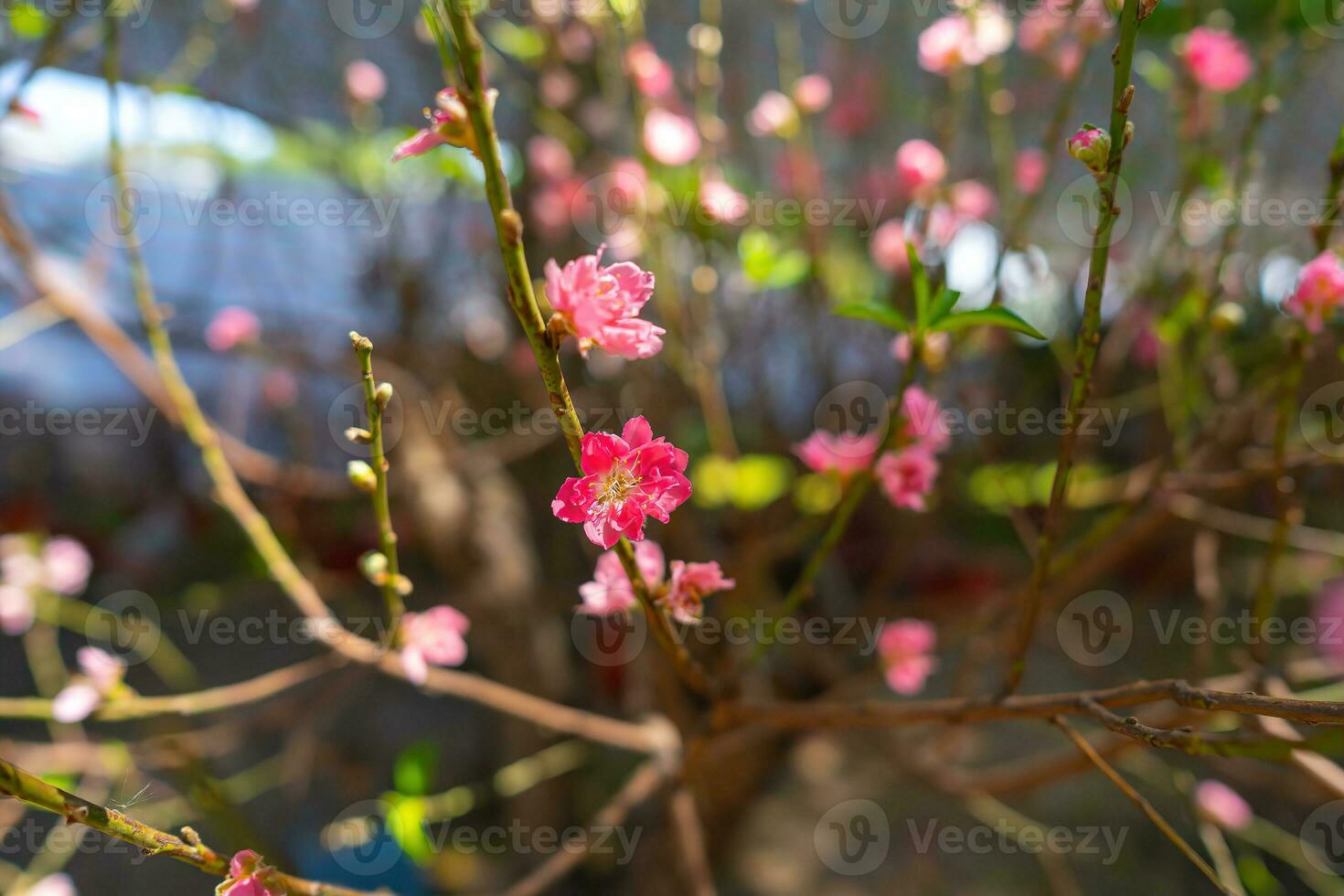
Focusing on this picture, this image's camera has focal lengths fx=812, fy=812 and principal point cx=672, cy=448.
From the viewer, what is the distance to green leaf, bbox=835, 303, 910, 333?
0.56 m

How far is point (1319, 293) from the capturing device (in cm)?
69

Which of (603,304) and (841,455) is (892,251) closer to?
(841,455)

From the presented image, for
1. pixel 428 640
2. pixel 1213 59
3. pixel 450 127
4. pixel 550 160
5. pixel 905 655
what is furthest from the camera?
pixel 550 160

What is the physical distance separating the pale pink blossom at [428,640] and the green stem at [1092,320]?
1.68ft

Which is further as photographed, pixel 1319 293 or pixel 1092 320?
pixel 1319 293

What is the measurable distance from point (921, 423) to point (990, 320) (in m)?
0.18

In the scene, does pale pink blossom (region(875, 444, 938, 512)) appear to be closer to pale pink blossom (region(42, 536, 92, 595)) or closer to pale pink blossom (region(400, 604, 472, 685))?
pale pink blossom (region(400, 604, 472, 685))

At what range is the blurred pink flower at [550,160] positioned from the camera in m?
1.76

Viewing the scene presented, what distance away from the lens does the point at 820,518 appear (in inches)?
37.4

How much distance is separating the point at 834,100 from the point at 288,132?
135cm

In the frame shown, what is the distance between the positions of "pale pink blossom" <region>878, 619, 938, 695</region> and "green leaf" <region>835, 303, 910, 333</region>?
676mm

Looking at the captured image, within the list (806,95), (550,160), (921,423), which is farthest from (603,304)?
(550,160)

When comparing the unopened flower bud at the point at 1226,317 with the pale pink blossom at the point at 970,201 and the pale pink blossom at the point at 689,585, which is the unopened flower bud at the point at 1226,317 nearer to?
the pale pink blossom at the point at 970,201

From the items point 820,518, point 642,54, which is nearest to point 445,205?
point 642,54
